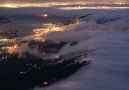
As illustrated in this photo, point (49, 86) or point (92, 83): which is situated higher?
point (92, 83)

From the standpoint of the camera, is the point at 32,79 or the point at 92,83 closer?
the point at 92,83

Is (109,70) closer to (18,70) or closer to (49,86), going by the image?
(49,86)

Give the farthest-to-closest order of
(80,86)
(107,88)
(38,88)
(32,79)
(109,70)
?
(32,79) → (38,88) → (109,70) → (80,86) → (107,88)

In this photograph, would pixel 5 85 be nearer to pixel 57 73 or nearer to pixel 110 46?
pixel 57 73

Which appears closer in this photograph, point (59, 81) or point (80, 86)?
point (80, 86)

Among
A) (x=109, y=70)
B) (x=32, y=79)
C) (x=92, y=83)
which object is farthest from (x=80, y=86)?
(x=32, y=79)

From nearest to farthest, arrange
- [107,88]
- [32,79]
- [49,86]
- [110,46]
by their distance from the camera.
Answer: [107,88] < [49,86] < [32,79] < [110,46]

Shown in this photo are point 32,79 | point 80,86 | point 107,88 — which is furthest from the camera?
point 32,79

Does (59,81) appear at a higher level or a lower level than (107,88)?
lower

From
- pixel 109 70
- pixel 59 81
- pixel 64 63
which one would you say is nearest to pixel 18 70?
pixel 64 63
